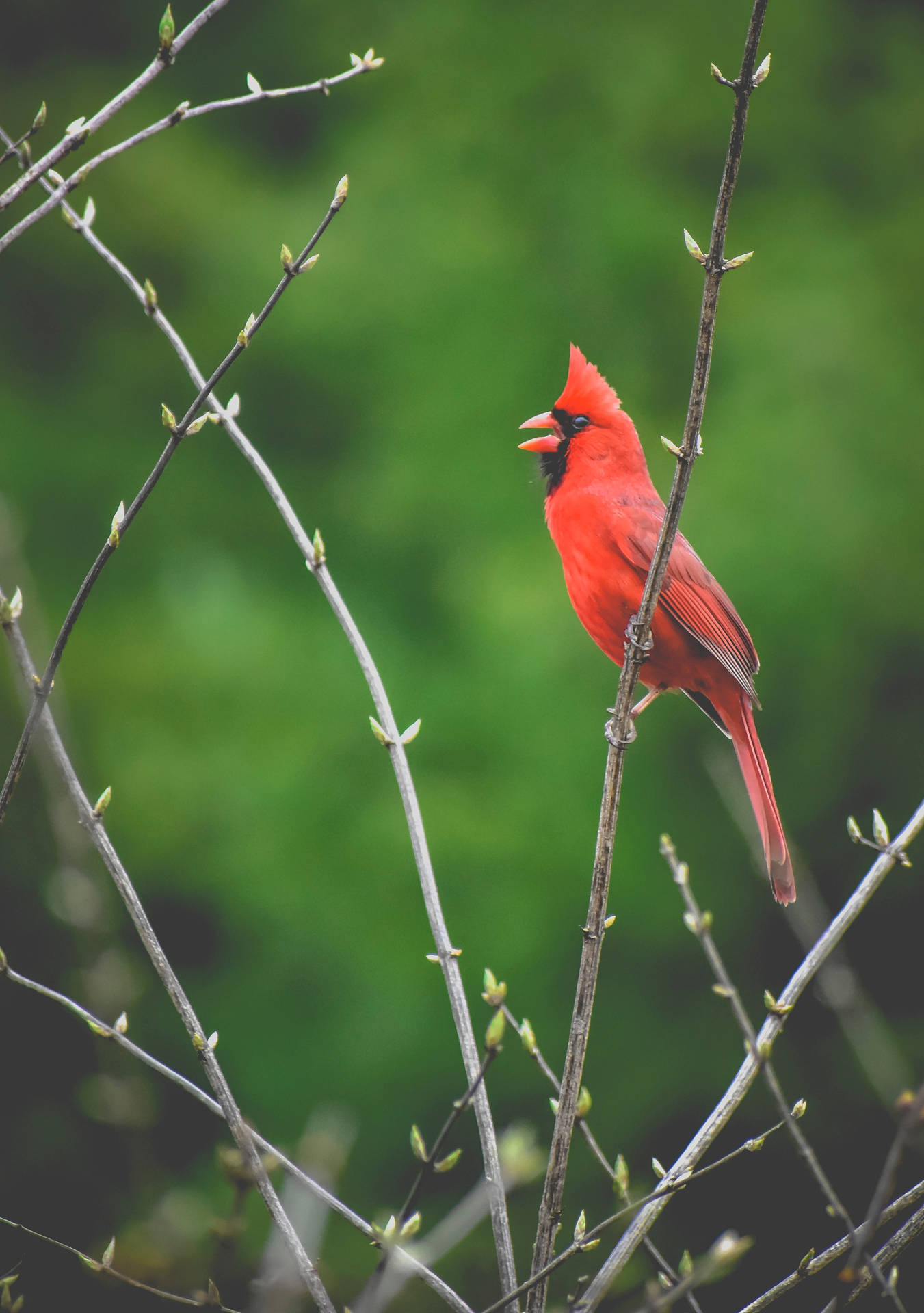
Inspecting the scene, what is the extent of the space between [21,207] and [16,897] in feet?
10.6

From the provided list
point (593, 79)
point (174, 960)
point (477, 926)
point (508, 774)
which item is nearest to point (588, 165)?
point (593, 79)

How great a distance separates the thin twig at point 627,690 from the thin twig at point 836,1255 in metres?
0.28

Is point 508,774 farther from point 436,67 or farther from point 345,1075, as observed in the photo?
point 436,67

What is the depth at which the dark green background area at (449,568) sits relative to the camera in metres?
4.63

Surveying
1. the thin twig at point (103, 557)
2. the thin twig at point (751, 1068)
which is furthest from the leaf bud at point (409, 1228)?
the thin twig at point (103, 557)

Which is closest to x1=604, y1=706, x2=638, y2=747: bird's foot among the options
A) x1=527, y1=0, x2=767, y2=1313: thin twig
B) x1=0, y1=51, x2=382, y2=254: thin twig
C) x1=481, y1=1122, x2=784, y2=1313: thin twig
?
x1=527, y1=0, x2=767, y2=1313: thin twig

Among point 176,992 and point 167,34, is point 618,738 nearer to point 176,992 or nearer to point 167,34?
point 176,992

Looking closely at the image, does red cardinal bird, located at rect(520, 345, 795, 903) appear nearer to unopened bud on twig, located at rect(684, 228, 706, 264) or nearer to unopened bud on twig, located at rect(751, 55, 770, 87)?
unopened bud on twig, located at rect(684, 228, 706, 264)

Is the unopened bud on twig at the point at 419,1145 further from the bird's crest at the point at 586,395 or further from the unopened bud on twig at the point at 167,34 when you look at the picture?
the bird's crest at the point at 586,395

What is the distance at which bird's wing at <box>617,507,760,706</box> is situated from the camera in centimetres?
260

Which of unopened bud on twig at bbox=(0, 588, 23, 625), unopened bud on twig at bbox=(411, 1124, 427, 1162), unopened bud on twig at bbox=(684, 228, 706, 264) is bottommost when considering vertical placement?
unopened bud on twig at bbox=(411, 1124, 427, 1162)

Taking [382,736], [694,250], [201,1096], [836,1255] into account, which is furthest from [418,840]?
[694,250]

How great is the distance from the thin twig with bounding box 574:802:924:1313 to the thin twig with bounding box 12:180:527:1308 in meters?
0.14

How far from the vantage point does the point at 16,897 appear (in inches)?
182
